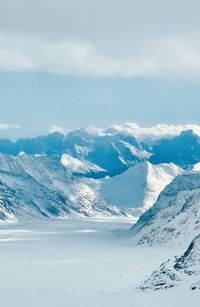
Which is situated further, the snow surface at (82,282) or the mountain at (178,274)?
the mountain at (178,274)

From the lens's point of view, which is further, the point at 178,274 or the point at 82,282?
the point at 82,282

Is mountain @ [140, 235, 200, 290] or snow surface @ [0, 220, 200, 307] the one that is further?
mountain @ [140, 235, 200, 290]

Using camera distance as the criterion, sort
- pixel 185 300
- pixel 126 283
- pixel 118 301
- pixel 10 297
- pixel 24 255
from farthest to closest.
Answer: pixel 24 255 → pixel 126 283 → pixel 10 297 → pixel 118 301 → pixel 185 300

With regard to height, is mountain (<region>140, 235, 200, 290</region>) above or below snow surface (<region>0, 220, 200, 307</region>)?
above

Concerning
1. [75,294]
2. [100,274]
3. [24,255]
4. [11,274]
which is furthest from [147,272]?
[24,255]

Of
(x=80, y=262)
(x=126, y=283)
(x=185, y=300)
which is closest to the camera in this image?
(x=185, y=300)

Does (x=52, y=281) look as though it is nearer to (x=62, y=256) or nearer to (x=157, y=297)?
(x=157, y=297)

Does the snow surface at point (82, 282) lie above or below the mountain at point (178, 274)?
below

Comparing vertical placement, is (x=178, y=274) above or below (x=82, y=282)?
above
